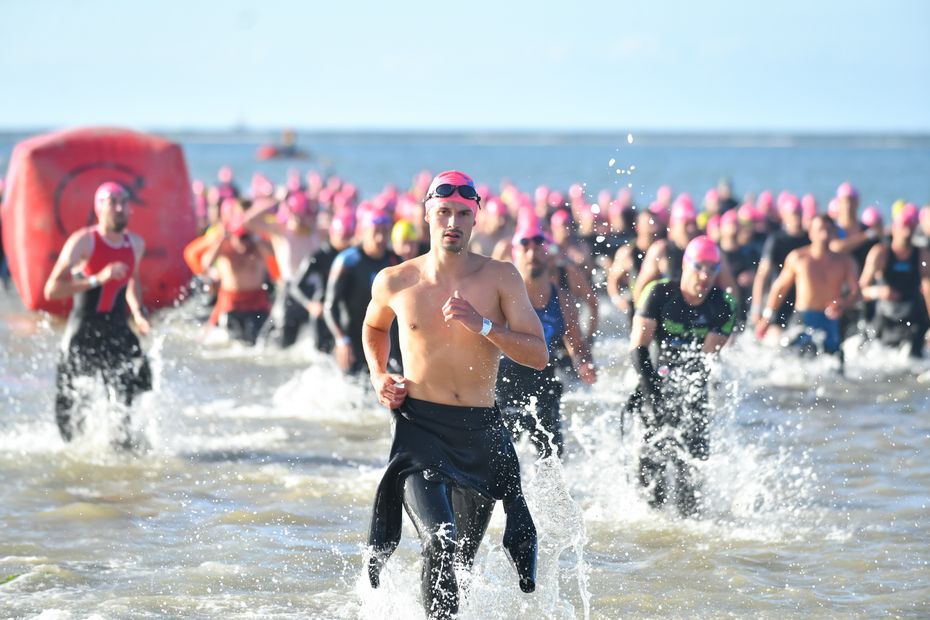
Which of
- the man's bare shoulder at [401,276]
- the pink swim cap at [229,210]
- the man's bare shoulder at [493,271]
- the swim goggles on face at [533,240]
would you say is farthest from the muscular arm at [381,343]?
the pink swim cap at [229,210]

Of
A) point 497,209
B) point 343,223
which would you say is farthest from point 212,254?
point 497,209

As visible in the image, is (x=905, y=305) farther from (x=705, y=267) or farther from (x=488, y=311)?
(x=488, y=311)

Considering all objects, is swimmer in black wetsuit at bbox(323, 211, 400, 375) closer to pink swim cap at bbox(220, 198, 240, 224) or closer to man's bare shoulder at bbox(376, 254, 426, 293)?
pink swim cap at bbox(220, 198, 240, 224)

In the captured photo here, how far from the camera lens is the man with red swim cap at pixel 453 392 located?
5.09 metres

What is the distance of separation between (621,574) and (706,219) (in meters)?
13.4

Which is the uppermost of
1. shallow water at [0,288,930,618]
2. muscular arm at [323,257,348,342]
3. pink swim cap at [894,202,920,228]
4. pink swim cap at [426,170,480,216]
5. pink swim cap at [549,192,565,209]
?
pink swim cap at [426,170,480,216]

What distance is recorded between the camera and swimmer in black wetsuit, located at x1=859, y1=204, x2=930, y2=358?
13125 millimetres

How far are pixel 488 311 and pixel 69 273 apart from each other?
4.32 metres

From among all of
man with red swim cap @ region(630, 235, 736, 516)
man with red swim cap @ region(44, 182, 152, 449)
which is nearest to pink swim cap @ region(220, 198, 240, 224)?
man with red swim cap @ region(44, 182, 152, 449)

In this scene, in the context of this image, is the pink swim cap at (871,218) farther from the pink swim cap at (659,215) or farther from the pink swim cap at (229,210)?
the pink swim cap at (229,210)

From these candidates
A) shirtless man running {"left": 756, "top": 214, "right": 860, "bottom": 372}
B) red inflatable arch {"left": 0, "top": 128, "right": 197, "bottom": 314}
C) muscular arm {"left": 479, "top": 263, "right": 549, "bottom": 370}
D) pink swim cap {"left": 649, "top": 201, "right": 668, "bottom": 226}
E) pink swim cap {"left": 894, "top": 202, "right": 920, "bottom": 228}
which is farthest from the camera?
red inflatable arch {"left": 0, "top": 128, "right": 197, "bottom": 314}

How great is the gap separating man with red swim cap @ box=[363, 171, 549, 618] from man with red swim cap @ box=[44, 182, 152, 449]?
152 inches

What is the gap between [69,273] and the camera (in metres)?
8.56

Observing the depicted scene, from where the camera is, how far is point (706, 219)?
19.7 meters
